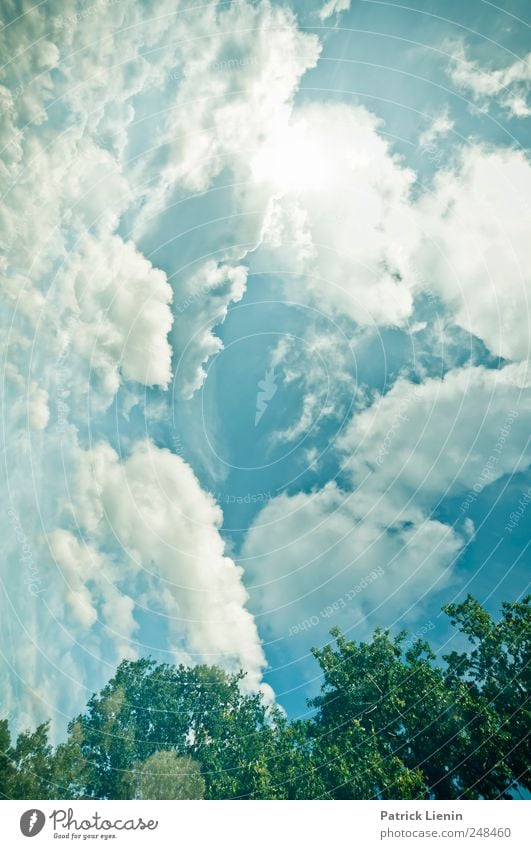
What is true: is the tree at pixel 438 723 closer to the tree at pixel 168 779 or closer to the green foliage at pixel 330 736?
the green foliage at pixel 330 736

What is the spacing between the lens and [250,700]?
39.8 meters

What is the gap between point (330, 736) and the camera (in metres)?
31.7

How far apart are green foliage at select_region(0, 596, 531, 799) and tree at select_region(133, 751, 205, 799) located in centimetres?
9

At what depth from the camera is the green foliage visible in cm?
2516

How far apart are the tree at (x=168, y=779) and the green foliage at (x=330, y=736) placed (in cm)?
9
